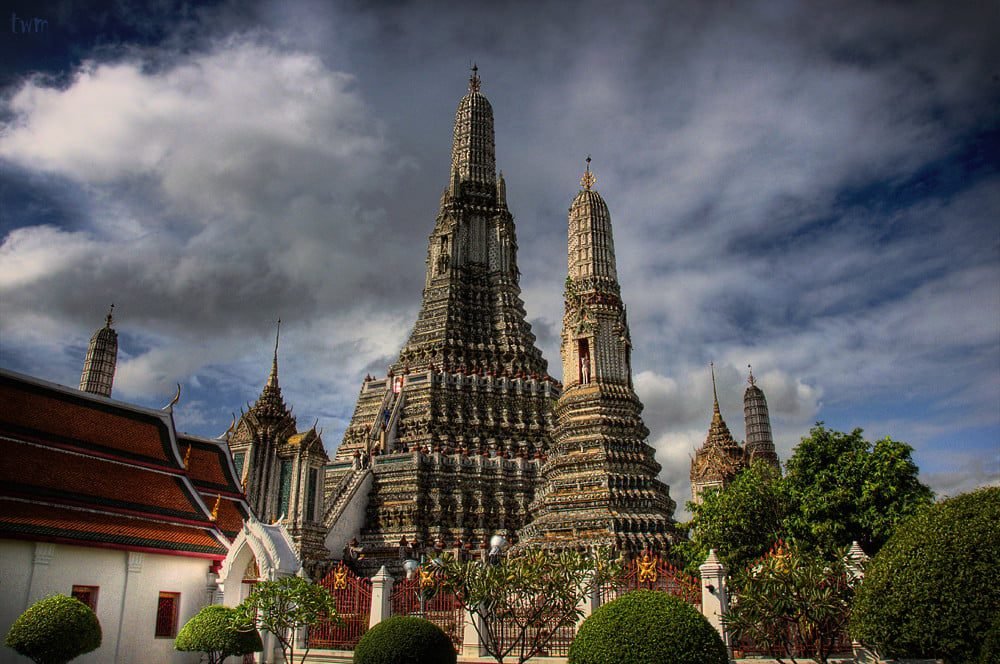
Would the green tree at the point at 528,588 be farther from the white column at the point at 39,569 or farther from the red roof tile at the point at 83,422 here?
the red roof tile at the point at 83,422

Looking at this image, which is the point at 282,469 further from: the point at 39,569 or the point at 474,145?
the point at 474,145

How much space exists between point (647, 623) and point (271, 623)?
7603 millimetres

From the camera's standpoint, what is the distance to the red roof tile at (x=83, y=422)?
65.6 ft

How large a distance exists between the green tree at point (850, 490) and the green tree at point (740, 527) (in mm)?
1181

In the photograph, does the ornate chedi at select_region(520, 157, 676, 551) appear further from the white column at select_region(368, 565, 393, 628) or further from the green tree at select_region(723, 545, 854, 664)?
the green tree at select_region(723, 545, 854, 664)

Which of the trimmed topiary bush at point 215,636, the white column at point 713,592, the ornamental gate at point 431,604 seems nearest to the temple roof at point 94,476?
the trimmed topiary bush at point 215,636

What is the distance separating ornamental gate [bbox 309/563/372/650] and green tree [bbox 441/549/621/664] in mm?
2666

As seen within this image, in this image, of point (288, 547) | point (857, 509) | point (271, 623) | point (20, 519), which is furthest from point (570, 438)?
point (20, 519)

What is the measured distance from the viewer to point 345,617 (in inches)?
722

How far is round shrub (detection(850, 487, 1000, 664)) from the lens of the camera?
37.8 feet

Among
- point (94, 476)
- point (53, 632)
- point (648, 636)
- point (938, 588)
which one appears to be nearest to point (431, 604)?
point (648, 636)

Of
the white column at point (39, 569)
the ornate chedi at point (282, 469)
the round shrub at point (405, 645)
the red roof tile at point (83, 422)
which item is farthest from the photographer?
the ornate chedi at point (282, 469)

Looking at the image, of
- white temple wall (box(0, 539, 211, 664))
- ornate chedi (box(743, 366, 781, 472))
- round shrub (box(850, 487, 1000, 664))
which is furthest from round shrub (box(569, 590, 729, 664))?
ornate chedi (box(743, 366, 781, 472))

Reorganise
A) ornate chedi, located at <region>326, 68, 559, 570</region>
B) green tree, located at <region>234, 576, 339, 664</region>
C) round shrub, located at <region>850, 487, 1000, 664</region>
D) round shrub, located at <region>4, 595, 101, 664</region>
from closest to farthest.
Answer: round shrub, located at <region>850, 487, 1000, 664</region> → round shrub, located at <region>4, 595, 101, 664</region> → green tree, located at <region>234, 576, 339, 664</region> → ornate chedi, located at <region>326, 68, 559, 570</region>
